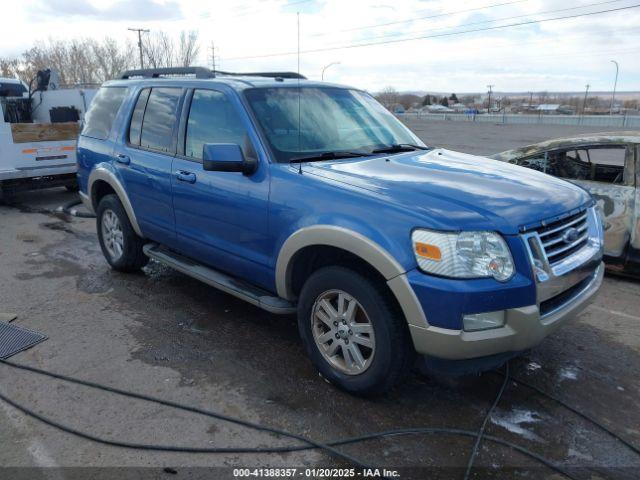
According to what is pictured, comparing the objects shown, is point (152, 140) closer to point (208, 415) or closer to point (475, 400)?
point (208, 415)

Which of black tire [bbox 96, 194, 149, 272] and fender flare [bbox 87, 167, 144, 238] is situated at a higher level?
fender flare [bbox 87, 167, 144, 238]

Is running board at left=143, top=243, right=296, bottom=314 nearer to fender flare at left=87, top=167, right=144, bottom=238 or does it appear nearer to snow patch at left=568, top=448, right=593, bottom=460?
fender flare at left=87, top=167, right=144, bottom=238

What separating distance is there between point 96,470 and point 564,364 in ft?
10.2

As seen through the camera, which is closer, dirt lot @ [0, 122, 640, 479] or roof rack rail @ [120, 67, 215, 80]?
dirt lot @ [0, 122, 640, 479]

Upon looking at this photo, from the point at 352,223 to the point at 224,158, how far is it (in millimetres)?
1053

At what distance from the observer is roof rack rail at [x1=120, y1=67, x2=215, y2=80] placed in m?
4.65

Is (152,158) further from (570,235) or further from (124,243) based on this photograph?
(570,235)

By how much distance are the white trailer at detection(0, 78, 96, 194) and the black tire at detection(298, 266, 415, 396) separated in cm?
786

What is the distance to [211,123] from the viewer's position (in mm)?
4227

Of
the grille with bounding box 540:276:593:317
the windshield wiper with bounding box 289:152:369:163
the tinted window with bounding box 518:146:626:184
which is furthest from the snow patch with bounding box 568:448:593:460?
the tinted window with bounding box 518:146:626:184

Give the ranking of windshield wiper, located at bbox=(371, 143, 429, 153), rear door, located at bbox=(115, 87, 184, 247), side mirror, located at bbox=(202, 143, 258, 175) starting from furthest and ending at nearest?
rear door, located at bbox=(115, 87, 184, 247)
windshield wiper, located at bbox=(371, 143, 429, 153)
side mirror, located at bbox=(202, 143, 258, 175)

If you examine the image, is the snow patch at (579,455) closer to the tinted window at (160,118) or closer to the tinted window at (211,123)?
the tinted window at (211,123)

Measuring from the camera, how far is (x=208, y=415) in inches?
126

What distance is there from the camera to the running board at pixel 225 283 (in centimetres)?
373
